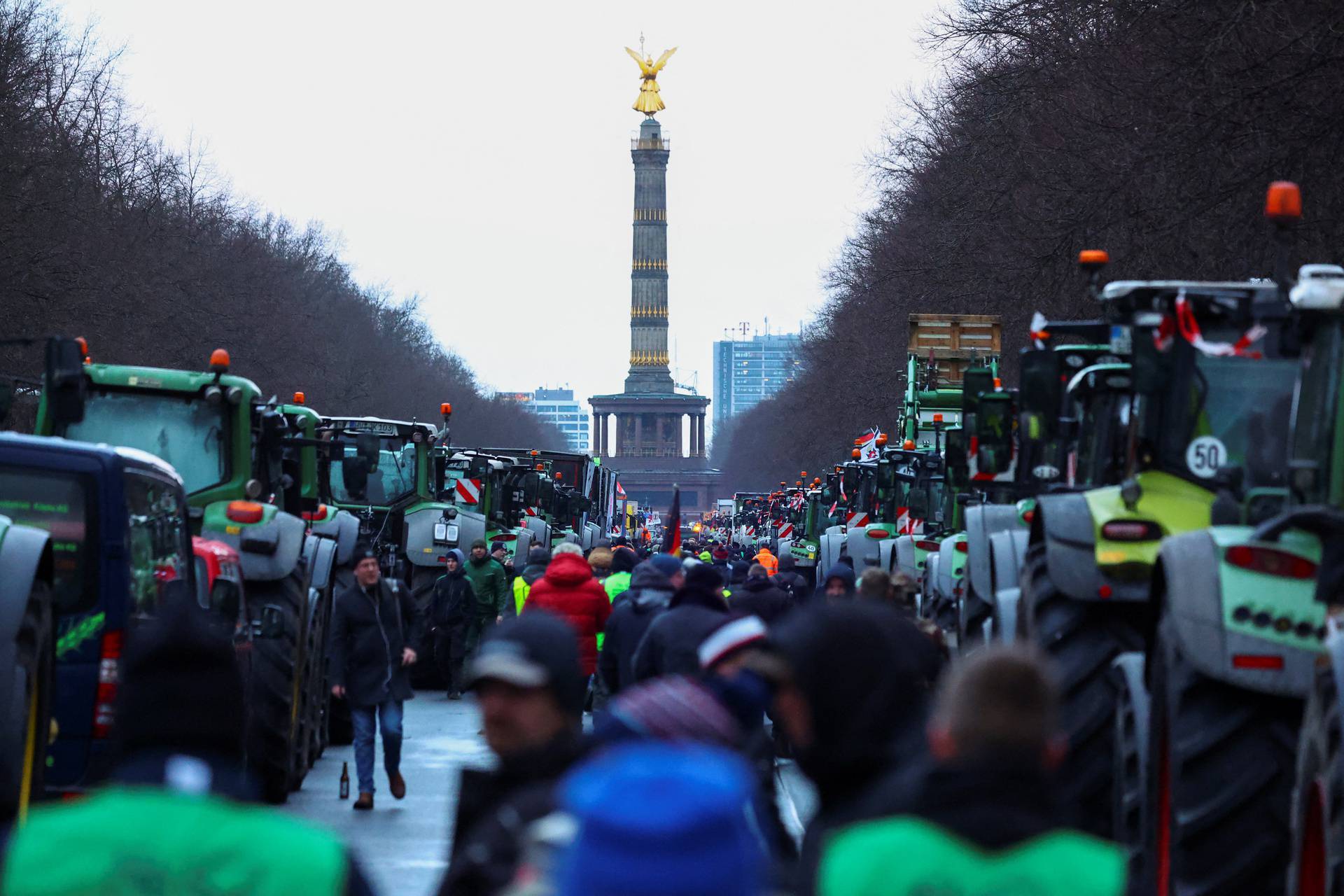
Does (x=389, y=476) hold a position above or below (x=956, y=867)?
below

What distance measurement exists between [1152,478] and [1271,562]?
2.38 metres

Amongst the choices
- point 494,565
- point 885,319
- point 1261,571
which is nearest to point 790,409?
point 885,319

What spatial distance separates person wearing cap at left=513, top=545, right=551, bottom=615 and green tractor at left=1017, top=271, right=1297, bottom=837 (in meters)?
8.32

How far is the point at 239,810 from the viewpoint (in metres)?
3.68

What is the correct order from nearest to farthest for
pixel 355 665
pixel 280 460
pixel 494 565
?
pixel 355 665 < pixel 280 460 < pixel 494 565

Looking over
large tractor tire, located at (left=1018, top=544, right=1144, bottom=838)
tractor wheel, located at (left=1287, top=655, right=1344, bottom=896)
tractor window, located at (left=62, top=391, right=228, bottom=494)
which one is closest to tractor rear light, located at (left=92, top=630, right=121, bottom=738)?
large tractor tire, located at (left=1018, top=544, right=1144, bottom=838)

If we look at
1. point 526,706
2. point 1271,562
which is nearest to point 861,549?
point 1271,562

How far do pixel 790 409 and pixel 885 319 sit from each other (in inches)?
1289

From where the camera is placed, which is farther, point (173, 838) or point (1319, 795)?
point (1319, 795)

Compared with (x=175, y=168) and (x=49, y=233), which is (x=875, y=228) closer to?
(x=175, y=168)

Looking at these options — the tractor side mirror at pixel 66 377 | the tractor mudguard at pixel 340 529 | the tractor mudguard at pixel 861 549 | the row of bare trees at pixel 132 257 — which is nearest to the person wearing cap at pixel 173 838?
the tractor side mirror at pixel 66 377

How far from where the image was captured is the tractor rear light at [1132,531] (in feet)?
30.6

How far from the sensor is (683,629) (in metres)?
9.14

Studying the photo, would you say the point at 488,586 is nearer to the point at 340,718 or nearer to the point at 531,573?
the point at 531,573
